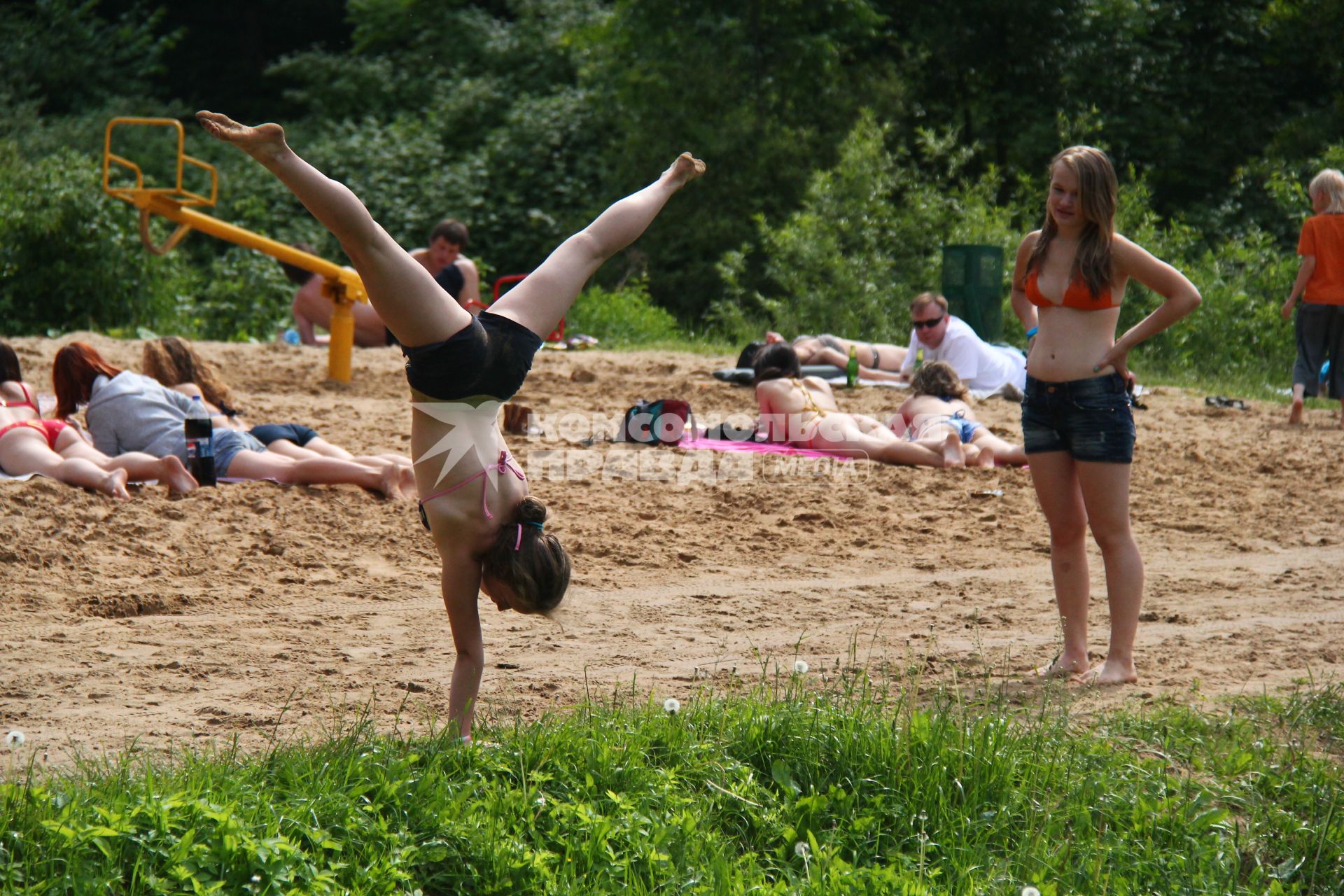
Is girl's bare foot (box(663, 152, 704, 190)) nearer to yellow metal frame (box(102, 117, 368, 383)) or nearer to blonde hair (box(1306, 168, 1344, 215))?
yellow metal frame (box(102, 117, 368, 383))

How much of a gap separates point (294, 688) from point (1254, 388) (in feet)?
33.1

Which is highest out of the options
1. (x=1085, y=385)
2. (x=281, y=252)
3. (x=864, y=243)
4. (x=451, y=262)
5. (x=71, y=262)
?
(x=864, y=243)

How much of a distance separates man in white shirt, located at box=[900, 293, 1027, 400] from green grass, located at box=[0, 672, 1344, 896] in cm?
663

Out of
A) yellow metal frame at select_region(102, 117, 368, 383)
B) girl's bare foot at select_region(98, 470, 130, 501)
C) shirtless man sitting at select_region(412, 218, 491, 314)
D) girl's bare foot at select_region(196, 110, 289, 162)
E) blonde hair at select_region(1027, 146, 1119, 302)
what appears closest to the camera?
girl's bare foot at select_region(196, 110, 289, 162)

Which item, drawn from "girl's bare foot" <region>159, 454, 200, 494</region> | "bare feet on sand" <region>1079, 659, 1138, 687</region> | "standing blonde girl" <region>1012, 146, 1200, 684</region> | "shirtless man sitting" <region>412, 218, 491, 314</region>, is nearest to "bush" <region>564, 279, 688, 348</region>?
"shirtless man sitting" <region>412, 218, 491, 314</region>

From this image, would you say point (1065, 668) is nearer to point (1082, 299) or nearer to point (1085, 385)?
point (1085, 385)

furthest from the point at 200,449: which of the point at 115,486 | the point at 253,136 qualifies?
the point at 253,136

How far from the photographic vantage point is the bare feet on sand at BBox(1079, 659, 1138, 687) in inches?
174

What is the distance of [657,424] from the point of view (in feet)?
28.2

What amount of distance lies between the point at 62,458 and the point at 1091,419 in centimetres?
538

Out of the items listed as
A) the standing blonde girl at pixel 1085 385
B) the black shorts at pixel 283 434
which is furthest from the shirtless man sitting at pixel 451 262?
the standing blonde girl at pixel 1085 385

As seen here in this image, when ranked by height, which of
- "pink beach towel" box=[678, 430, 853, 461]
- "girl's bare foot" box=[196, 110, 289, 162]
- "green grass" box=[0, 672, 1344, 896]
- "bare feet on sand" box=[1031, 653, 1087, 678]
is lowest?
"green grass" box=[0, 672, 1344, 896]

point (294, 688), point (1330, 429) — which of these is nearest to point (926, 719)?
point (294, 688)

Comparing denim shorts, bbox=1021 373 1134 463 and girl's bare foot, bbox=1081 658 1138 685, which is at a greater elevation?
denim shorts, bbox=1021 373 1134 463
